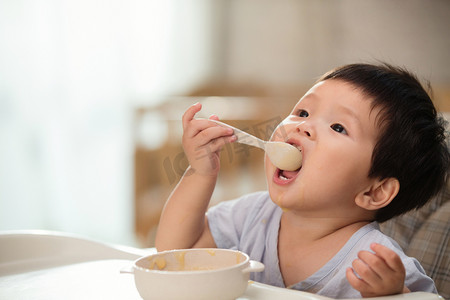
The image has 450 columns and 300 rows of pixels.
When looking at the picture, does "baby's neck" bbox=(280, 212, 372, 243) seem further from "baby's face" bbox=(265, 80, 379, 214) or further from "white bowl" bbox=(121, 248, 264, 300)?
"white bowl" bbox=(121, 248, 264, 300)

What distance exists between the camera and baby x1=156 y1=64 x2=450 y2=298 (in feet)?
2.71

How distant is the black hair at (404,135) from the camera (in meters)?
0.84

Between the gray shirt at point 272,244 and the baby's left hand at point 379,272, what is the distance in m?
0.10

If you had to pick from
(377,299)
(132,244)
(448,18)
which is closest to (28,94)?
(132,244)

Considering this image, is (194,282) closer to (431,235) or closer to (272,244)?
(272,244)

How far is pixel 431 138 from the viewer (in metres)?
0.87

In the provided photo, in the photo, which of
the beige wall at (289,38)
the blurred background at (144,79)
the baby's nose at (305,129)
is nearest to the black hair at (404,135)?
the baby's nose at (305,129)

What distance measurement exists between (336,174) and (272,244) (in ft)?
0.61

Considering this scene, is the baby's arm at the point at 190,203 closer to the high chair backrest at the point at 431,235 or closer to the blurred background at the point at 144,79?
the high chair backrest at the point at 431,235

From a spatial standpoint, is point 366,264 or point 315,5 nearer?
point 366,264

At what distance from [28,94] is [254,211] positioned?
195 cm

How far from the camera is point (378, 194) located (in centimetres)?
88

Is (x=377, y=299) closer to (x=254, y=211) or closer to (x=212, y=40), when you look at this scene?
(x=254, y=211)

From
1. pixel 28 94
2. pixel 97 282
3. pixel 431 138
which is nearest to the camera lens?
pixel 97 282
